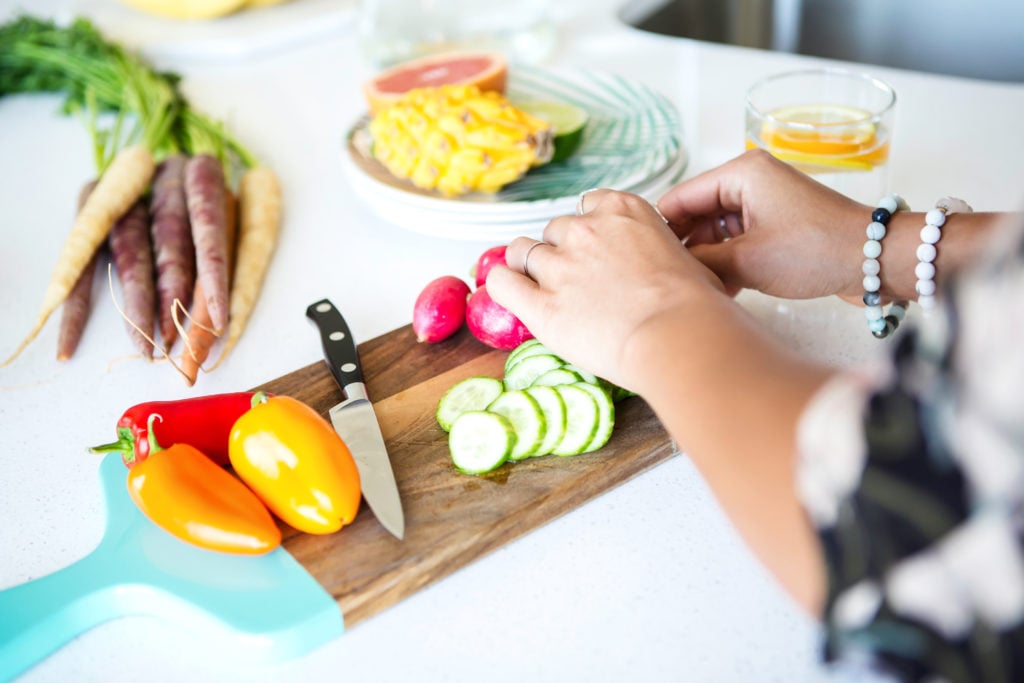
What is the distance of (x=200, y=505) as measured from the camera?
957 mm

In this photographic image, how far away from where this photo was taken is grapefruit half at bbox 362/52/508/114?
172 centimetres

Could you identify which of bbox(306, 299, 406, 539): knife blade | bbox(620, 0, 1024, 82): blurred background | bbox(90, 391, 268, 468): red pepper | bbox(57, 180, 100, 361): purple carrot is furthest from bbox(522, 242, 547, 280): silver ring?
bbox(620, 0, 1024, 82): blurred background

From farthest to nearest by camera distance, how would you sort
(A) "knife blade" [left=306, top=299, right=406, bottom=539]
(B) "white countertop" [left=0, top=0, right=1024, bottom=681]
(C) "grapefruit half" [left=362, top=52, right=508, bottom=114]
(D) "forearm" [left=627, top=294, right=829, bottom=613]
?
1. (C) "grapefruit half" [left=362, top=52, right=508, bottom=114]
2. (A) "knife blade" [left=306, top=299, right=406, bottom=539]
3. (B) "white countertop" [left=0, top=0, right=1024, bottom=681]
4. (D) "forearm" [left=627, top=294, right=829, bottom=613]

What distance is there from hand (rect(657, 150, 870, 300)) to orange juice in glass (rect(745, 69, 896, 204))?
224 mm

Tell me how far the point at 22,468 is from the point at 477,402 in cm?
57

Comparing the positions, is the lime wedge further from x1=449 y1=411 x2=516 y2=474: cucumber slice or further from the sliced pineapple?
x1=449 y1=411 x2=516 y2=474: cucumber slice

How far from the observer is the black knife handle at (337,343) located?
1.18 meters

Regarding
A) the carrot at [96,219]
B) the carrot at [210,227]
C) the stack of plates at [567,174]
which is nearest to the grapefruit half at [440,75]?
the stack of plates at [567,174]

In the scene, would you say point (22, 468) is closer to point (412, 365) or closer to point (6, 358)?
point (6, 358)

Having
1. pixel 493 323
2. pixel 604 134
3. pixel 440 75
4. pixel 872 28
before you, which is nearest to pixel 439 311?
pixel 493 323

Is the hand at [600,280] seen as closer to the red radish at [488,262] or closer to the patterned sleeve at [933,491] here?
the red radish at [488,262]

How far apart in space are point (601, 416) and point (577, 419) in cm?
3

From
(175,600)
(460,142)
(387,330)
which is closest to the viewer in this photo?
(175,600)

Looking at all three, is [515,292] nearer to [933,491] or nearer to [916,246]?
[916,246]
